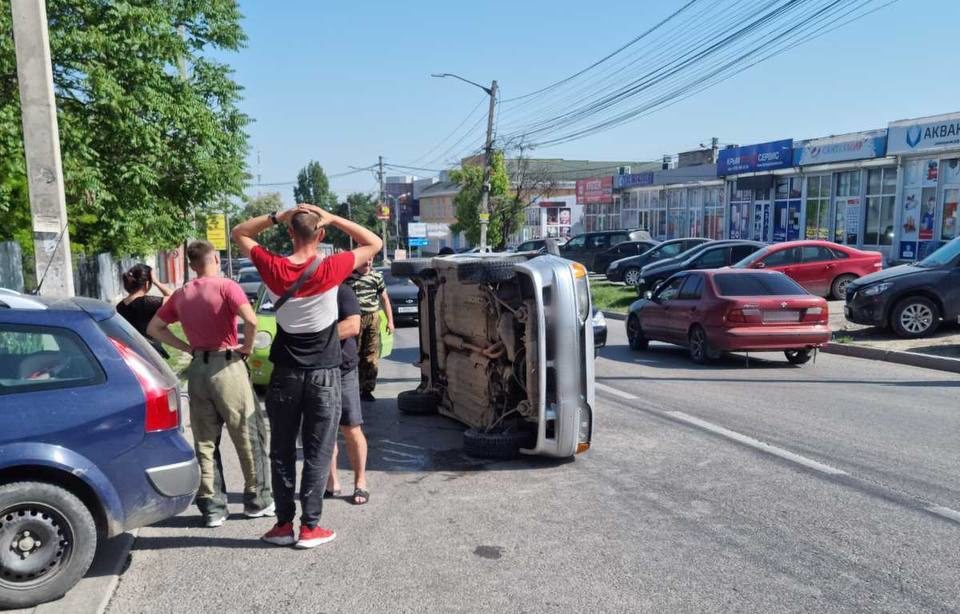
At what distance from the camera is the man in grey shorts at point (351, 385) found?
5.46 meters

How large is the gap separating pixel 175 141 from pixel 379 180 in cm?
6464

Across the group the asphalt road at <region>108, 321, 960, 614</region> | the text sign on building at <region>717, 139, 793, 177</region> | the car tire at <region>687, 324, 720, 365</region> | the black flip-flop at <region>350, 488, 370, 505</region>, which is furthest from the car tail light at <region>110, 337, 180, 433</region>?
the text sign on building at <region>717, 139, 793, 177</region>

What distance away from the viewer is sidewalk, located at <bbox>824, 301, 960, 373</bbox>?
12.1 meters

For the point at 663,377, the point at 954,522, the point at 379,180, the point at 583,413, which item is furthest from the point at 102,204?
the point at 379,180

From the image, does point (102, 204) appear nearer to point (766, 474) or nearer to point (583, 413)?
point (583, 413)

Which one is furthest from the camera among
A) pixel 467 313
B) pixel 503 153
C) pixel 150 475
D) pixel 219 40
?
pixel 503 153

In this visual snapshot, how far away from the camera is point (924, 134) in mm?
26766

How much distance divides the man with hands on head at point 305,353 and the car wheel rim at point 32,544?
113 cm

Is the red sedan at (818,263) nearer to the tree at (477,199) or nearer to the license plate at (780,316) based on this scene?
the license plate at (780,316)

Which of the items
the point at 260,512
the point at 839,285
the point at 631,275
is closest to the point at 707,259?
the point at 839,285

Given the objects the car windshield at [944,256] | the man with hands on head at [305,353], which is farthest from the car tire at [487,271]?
the car windshield at [944,256]

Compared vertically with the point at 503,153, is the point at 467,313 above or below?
below

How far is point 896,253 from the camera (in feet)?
93.5

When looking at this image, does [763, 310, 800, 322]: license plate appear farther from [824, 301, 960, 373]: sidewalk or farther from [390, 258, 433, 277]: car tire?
[390, 258, 433, 277]: car tire
